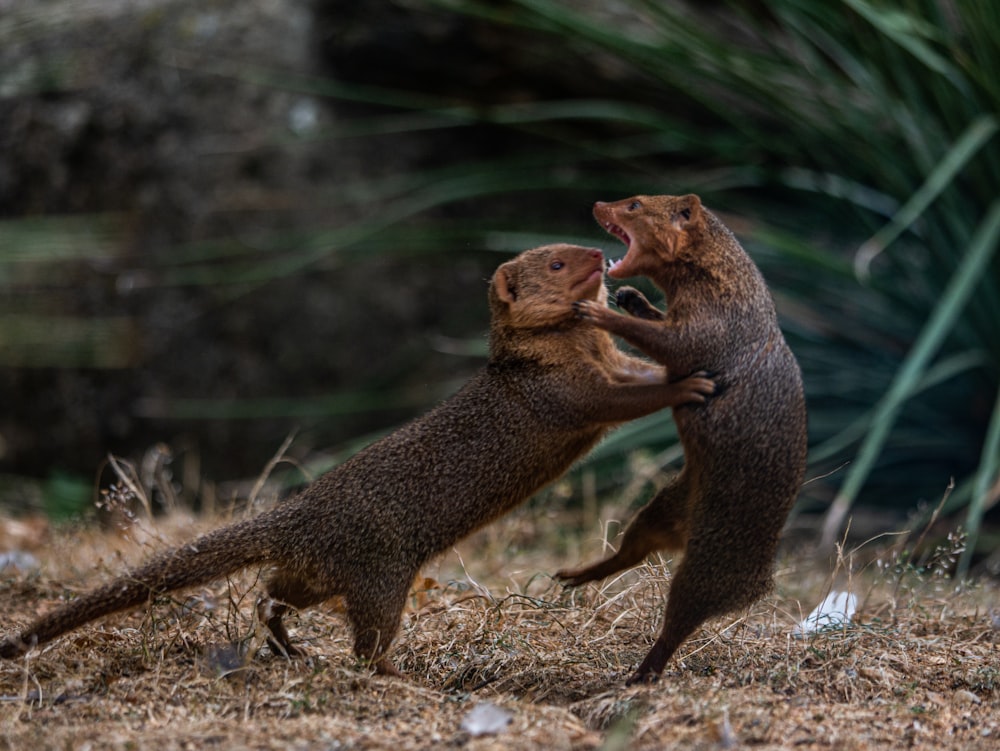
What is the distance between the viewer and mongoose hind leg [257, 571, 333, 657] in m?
2.92

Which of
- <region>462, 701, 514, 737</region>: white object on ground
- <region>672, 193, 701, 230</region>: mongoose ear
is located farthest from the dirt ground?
<region>672, 193, 701, 230</region>: mongoose ear

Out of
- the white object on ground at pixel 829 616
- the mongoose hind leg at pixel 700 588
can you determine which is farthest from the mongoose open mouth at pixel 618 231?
the white object on ground at pixel 829 616

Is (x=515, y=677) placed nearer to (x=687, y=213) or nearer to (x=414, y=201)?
(x=687, y=213)

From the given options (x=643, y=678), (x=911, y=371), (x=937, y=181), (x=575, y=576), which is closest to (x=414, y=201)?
(x=937, y=181)

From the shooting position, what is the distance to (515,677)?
2.81m

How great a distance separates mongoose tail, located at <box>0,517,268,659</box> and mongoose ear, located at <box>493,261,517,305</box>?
92cm

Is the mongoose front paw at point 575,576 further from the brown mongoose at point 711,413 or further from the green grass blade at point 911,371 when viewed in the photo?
the green grass blade at point 911,371

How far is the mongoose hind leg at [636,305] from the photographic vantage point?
9.93 ft

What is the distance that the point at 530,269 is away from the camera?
3.25 metres

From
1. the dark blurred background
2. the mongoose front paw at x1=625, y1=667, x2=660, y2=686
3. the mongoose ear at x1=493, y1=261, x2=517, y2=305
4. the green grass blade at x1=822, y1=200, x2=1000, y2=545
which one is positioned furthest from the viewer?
the dark blurred background

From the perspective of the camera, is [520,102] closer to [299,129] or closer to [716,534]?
[299,129]

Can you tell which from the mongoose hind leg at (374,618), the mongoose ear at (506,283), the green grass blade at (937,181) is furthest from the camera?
the green grass blade at (937,181)

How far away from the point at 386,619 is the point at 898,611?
1560 millimetres

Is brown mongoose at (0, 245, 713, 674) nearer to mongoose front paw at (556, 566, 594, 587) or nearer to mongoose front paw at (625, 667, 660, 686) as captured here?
mongoose front paw at (556, 566, 594, 587)
